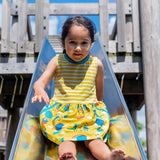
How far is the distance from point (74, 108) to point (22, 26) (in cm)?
195

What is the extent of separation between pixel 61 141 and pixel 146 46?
1.95m

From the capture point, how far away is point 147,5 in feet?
10.1

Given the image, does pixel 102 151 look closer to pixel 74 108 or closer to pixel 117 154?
pixel 117 154

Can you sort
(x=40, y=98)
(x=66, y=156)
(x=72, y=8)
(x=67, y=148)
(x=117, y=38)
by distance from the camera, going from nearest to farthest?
(x=66, y=156) → (x=67, y=148) → (x=40, y=98) → (x=117, y=38) → (x=72, y=8)

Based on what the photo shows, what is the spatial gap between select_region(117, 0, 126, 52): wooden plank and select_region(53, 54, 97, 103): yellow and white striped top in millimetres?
1247

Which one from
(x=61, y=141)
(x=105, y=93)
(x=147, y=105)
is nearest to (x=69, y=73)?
(x=105, y=93)

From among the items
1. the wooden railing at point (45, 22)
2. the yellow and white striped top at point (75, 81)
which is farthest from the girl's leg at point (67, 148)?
the wooden railing at point (45, 22)

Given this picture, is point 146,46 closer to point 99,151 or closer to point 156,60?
point 156,60

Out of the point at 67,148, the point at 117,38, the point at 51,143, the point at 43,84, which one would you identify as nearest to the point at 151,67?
the point at 117,38

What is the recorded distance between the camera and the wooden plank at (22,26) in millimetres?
3193

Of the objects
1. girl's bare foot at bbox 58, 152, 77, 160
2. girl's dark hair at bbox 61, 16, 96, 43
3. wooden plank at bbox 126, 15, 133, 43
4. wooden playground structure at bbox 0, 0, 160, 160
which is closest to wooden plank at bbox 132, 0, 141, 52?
wooden playground structure at bbox 0, 0, 160, 160

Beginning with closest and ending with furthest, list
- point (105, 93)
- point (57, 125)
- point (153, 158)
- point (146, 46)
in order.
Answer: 1. point (57, 125)
2. point (105, 93)
3. point (153, 158)
4. point (146, 46)

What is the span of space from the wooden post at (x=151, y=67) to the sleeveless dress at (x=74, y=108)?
43.6 inches

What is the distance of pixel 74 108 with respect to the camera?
5.64 feet
